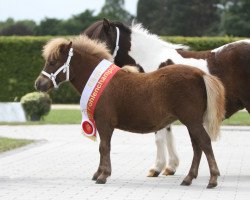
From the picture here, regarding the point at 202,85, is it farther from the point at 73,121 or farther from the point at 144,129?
the point at 73,121

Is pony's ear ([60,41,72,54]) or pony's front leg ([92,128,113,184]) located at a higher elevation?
pony's ear ([60,41,72,54])

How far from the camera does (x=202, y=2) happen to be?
66.9 m

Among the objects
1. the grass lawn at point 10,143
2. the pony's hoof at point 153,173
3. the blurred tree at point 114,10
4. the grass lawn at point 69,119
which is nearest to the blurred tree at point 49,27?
the blurred tree at point 114,10

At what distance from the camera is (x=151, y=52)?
37.3ft

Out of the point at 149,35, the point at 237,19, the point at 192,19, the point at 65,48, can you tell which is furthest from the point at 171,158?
the point at 192,19

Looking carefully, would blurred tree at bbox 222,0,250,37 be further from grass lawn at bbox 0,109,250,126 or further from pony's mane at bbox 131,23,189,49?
pony's mane at bbox 131,23,189,49

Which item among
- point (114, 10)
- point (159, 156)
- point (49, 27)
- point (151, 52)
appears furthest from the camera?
point (114, 10)

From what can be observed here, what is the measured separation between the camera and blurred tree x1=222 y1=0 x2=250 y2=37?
183 ft

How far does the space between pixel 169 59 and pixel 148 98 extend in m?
1.60

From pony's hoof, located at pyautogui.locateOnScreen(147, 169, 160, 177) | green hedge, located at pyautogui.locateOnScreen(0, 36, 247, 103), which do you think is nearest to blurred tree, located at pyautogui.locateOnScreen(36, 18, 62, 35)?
green hedge, located at pyautogui.locateOnScreen(0, 36, 247, 103)

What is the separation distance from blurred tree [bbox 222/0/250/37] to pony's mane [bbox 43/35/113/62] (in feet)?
148

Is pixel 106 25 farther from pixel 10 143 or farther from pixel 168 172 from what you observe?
pixel 10 143

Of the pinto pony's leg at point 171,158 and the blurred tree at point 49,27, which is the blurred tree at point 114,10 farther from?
the pinto pony's leg at point 171,158

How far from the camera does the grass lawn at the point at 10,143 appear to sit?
14922 millimetres
